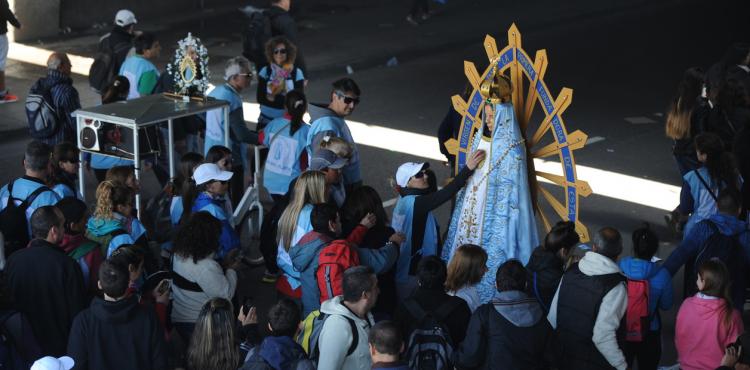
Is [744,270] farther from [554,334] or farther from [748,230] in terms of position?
[554,334]

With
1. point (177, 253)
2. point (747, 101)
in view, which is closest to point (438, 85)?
point (747, 101)

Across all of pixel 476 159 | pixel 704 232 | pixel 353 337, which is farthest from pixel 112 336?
pixel 704 232

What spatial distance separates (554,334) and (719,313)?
1331 mm

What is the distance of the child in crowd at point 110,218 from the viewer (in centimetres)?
766

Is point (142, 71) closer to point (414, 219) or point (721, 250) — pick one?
point (414, 219)

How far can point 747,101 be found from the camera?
10281 millimetres

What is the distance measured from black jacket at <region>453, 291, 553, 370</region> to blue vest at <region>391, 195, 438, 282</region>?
1694mm

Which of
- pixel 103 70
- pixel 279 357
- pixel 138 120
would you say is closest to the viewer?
pixel 279 357

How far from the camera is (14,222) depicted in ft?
26.9

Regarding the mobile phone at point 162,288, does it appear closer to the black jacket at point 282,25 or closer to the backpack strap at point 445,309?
the backpack strap at point 445,309

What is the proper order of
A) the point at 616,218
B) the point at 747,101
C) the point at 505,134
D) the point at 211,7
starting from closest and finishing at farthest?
1. the point at 505,134
2. the point at 747,101
3. the point at 616,218
4. the point at 211,7

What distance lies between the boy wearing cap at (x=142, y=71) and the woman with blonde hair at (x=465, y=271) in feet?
18.3

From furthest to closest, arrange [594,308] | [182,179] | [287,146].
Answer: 1. [287,146]
2. [182,179]
3. [594,308]

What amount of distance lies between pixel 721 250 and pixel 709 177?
36.3 inches
